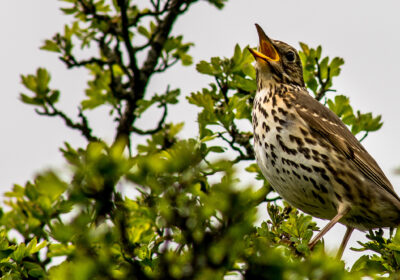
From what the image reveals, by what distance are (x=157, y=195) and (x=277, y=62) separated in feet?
14.0

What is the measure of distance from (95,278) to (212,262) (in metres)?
0.32

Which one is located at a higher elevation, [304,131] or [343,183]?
[304,131]

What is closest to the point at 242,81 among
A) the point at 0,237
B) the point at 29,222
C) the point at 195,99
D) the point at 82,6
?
the point at 195,99

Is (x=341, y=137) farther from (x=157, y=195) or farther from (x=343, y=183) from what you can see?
(x=157, y=195)

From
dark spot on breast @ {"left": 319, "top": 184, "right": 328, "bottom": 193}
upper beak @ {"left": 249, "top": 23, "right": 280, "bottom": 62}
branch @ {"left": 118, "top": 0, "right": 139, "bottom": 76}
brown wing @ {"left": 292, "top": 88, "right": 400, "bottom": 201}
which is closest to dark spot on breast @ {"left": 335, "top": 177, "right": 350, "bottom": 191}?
dark spot on breast @ {"left": 319, "top": 184, "right": 328, "bottom": 193}

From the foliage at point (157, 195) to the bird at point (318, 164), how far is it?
0.20 metres

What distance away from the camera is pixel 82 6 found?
6.09m

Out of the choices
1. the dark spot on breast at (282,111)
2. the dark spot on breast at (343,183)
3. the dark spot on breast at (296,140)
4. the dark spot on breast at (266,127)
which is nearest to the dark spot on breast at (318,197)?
the dark spot on breast at (343,183)

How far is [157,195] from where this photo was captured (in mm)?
1903

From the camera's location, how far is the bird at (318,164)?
4.90 m

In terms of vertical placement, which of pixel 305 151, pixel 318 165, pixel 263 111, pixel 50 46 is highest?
pixel 50 46

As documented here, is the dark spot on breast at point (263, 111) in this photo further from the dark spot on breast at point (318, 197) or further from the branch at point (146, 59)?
the branch at point (146, 59)

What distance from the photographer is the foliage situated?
5.79 feet

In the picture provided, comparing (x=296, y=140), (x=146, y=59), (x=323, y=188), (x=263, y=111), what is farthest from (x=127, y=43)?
(x=323, y=188)
